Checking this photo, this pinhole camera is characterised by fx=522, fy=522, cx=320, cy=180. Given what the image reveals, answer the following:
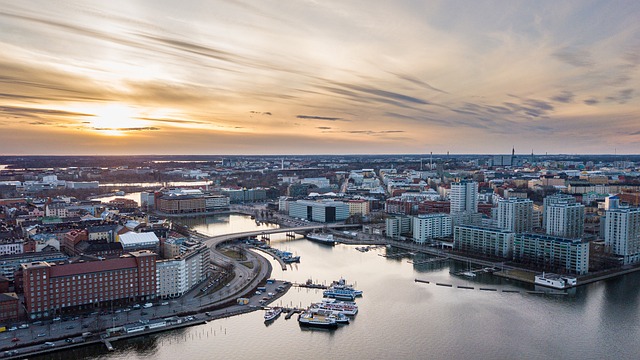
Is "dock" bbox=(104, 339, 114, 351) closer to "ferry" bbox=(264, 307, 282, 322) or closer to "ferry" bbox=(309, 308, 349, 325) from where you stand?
"ferry" bbox=(264, 307, 282, 322)

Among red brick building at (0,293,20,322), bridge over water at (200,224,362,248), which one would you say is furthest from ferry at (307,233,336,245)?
red brick building at (0,293,20,322)

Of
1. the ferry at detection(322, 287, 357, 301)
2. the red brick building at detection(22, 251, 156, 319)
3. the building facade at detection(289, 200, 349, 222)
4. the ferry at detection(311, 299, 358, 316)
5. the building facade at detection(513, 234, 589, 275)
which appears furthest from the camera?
the building facade at detection(289, 200, 349, 222)

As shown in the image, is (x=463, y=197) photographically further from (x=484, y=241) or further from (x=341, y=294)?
(x=341, y=294)

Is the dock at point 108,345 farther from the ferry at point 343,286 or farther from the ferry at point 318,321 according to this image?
the ferry at point 343,286

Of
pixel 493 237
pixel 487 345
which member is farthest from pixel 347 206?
pixel 487 345

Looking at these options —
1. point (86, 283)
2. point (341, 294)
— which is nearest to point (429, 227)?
point (341, 294)

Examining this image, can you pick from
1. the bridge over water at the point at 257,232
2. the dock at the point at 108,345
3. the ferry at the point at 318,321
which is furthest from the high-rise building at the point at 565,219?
the dock at the point at 108,345

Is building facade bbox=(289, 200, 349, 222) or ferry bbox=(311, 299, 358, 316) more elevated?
building facade bbox=(289, 200, 349, 222)
